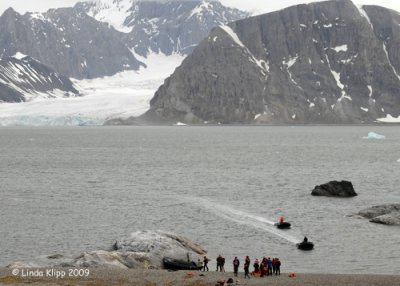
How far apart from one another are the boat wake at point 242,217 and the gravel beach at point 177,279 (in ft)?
63.3

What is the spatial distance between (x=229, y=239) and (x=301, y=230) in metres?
9.96

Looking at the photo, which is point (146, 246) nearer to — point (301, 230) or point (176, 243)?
point (176, 243)

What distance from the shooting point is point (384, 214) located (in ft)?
286

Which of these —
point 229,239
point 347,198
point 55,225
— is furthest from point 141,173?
point 229,239

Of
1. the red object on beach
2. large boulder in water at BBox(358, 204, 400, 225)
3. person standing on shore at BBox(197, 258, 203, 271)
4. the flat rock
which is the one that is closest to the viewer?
the red object on beach

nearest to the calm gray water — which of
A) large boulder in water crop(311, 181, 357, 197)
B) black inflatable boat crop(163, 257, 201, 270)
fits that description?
large boulder in water crop(311, 181, 357, 197)

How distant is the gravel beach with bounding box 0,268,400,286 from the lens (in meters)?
54.0

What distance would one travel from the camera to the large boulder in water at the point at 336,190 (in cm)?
11006

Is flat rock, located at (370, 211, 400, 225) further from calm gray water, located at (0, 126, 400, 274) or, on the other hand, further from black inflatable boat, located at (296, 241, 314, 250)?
black inflatable boat, located at (296, 241, 314, 250)

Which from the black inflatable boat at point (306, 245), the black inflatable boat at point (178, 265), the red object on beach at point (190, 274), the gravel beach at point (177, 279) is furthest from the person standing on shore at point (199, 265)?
the black inflatable boat at point (306, 245)

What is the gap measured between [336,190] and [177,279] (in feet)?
196

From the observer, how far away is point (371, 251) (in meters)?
Result: 71.5

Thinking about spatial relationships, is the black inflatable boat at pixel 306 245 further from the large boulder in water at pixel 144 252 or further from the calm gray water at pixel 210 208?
the large boulder in water at pixel 144 252

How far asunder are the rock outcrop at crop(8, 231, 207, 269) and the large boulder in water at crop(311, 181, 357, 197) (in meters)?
44.4
